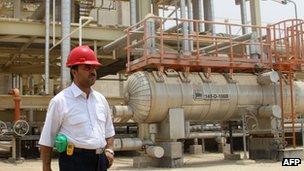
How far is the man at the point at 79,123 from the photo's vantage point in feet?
11.2

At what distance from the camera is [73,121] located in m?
3.43

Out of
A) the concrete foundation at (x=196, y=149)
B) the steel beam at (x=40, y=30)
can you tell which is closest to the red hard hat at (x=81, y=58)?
the steel beam at (x=40, y=30)

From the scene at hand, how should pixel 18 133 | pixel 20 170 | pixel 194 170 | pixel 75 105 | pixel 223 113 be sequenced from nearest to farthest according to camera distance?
1. pixel 75 105
2. pixel 194 170
3. pixel 20 170
4. pixel 223 113
5. pixel 18 133

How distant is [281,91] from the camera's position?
42.1 feet

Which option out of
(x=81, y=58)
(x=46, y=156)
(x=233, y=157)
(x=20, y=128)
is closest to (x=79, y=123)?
(x=46, y=156)

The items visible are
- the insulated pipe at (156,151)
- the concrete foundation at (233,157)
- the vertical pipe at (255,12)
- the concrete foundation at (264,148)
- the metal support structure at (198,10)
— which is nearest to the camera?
the insulated pipe at (156,151)

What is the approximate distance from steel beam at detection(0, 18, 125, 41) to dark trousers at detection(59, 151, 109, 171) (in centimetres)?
1267

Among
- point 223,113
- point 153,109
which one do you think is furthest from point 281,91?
point 153,109

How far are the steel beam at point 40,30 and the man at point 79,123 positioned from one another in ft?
40.8

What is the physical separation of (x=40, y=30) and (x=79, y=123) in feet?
41.9

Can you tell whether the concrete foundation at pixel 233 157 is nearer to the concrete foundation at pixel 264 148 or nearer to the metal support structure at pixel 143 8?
the concrete foundation at pixel 264 148

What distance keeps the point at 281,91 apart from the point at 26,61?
13.1 m

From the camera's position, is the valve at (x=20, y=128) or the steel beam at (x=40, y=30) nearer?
the valve at (x=20, y=128)

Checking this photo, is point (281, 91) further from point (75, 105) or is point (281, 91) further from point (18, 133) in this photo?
point (75, 105)
